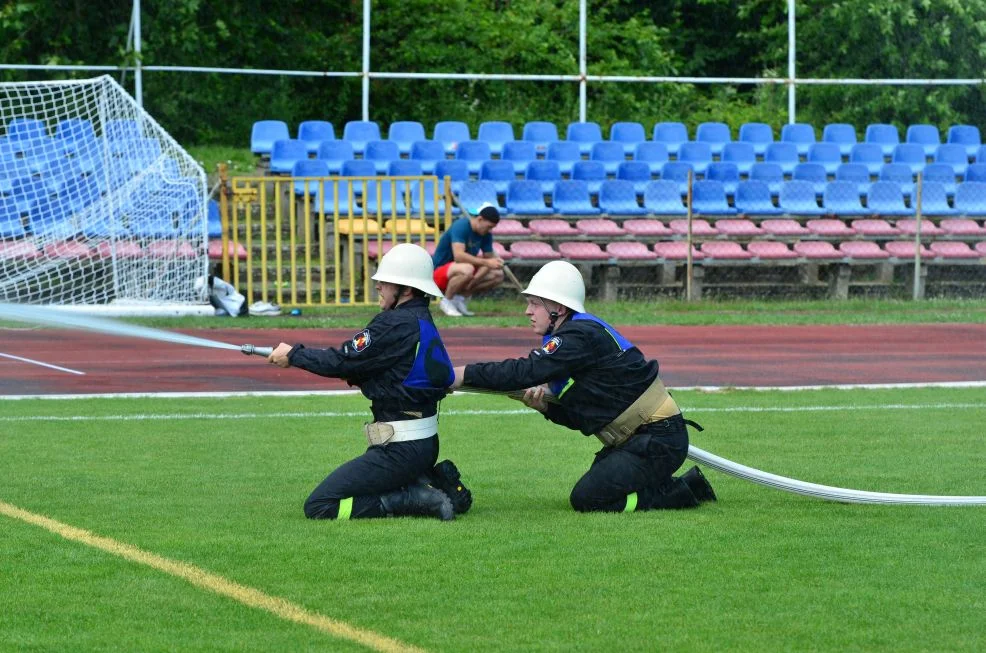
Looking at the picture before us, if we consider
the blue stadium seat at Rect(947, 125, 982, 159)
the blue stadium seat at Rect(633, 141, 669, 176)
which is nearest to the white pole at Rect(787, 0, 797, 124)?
the blue stadium seat at Rect(633, 141, 669, 176)

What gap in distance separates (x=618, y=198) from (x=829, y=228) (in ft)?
10.8

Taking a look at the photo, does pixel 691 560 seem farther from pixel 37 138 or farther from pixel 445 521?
pixel 37 138

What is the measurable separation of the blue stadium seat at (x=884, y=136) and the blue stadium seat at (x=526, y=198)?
24.4 feet

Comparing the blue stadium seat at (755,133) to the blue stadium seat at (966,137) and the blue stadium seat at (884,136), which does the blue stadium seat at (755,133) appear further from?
the blue stadium seat at (966,137)

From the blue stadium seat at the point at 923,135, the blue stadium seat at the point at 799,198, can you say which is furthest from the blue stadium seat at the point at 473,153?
the blue stadium seat at the point at 923,135

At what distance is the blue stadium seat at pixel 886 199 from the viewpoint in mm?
23625

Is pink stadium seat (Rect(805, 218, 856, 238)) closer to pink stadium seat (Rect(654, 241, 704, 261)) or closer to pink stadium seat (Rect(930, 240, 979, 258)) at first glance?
pink stadium seat (Rect(930, 240, 979, 258))

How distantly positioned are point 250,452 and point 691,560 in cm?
408

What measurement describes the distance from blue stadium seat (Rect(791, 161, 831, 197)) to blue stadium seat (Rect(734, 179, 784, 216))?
93 cm

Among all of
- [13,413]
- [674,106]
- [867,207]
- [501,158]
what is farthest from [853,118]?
[13,413]

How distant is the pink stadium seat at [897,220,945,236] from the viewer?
2312 centimetres

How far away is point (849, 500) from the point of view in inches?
313

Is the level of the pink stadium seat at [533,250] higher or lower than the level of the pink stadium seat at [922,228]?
lower

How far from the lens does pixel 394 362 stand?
24.8ft
